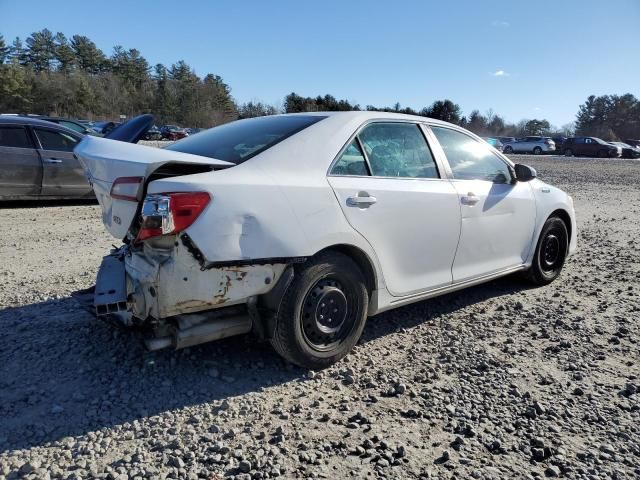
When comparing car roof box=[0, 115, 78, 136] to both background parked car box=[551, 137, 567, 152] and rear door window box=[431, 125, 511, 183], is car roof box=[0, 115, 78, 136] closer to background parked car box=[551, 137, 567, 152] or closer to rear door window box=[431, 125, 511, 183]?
rear door window box=[431, 125, 511, 183]

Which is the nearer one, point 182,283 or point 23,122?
point 182,283

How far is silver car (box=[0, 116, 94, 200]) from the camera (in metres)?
8.16

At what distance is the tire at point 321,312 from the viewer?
295 centimetres

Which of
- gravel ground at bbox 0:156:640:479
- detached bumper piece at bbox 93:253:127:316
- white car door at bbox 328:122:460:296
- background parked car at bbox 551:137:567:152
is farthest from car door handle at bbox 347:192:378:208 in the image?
background parked car at bbox 551:137:567:152

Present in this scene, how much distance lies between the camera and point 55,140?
28.7 feet

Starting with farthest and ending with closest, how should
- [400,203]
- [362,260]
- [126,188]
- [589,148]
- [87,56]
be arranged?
[87,56]
[589,148]
[400,203]
[362,260]
[126,188]

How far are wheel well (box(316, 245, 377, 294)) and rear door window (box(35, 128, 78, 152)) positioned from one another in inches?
289

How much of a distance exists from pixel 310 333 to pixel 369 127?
153cm

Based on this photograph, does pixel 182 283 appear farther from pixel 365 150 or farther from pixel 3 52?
pixel 3 52

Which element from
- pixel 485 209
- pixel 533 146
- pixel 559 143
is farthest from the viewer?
pixel 559 143

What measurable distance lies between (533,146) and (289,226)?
4784 cm

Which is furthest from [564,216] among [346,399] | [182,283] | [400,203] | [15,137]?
[15,137]

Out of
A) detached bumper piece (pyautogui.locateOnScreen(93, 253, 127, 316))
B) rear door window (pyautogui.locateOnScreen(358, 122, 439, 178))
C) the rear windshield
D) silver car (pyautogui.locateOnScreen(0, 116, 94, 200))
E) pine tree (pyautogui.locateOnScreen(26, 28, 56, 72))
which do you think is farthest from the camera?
pine tree (pyautogui.locateOnScreen(26, 28, 56, 72))

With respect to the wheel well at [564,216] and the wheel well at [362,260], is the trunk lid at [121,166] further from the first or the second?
the wheel well at [564,216]
